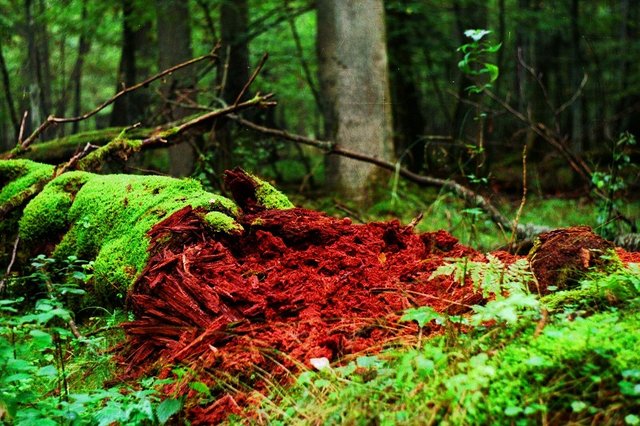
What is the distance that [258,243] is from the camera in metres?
3.31

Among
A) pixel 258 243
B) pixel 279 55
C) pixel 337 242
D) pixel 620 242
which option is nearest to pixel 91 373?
pixel 258 243

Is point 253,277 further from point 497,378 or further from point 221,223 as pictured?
point 497,378

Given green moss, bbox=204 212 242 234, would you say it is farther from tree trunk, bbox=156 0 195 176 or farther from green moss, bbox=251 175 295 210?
tree trunk, bbox=156 0 195 176

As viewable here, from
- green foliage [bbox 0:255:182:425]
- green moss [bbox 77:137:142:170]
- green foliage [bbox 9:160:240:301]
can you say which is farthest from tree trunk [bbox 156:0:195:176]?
green foliage [bbox 0:255:182:425]

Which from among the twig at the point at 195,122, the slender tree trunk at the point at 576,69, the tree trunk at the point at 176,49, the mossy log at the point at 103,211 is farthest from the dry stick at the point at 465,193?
the slender tree trunk at the point at 576,69

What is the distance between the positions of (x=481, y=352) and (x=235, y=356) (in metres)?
1.01

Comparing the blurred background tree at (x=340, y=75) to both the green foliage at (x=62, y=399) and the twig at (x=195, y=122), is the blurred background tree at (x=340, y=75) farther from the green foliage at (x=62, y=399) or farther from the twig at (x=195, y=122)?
the green foliage at (x=62, y=399)

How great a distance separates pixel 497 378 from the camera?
196cm

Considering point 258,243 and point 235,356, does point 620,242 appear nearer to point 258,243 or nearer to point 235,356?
point 258,243

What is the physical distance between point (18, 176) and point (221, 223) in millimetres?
2739

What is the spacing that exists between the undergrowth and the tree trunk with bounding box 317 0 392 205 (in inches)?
263

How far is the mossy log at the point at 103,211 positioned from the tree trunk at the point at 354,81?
4923 mm

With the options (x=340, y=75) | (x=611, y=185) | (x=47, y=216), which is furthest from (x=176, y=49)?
(x=611, y=185)

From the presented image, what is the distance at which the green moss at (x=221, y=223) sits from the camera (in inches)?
128
